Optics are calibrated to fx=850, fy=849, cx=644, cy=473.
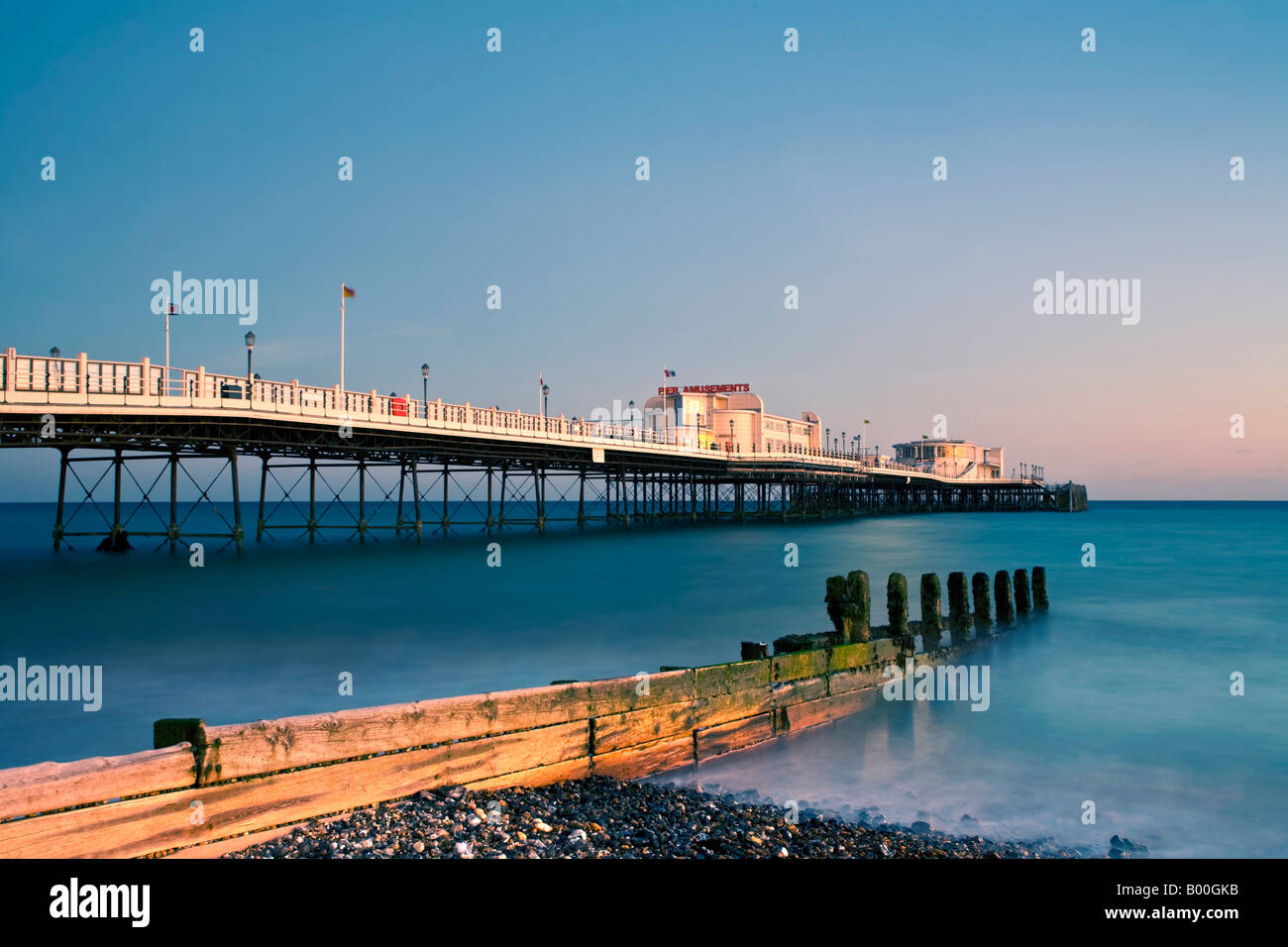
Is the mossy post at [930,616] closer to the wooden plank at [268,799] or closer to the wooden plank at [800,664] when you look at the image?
the wooden plank at [800,664]

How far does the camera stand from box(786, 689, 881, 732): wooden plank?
41.8ft

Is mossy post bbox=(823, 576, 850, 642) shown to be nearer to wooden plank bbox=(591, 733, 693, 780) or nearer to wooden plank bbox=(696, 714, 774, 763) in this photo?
wooden plank bbox=(696, 714, 774, 763)

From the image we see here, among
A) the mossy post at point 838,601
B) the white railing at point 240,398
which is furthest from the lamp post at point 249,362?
the mossy post at point 838,601

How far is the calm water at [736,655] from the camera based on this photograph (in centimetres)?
1117

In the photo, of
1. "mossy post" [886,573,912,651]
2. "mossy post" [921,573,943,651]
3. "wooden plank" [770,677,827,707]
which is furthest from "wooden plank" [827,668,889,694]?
"mossy post" [921,573,943,651]

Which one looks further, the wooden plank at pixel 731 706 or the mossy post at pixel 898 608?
the mossy post at pixel 898 608

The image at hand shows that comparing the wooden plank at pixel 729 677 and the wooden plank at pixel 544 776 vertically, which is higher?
the wooden plank at pixel 729 677

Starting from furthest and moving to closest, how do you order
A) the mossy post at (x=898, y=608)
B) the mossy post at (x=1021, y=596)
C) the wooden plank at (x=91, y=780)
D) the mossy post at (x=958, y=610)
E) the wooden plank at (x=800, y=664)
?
the mossy post at (x=1021, y=596), the mossy post at (x=958, y=610), the mossy post at (x=898, y=608), the wooden plank at (x=800, y=664), the wooden plank at (x=91, y=780)

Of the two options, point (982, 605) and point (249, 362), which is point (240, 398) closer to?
point (249, 362)

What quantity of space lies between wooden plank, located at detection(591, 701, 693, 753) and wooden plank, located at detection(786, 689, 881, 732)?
2580 millimetres

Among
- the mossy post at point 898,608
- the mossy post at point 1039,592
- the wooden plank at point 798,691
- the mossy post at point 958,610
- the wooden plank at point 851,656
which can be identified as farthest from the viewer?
the mossy post at point 1039,592

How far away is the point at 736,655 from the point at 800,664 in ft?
29.6
